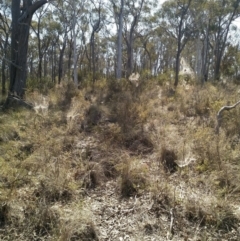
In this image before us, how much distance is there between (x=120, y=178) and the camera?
309 cm

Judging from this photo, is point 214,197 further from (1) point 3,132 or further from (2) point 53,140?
(1) point 3,132

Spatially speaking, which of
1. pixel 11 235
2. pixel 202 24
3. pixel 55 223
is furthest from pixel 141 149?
pixel 202 24

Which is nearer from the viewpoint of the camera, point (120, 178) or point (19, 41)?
point (120, 178)

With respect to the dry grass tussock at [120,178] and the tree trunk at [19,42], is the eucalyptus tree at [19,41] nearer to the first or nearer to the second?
the tree trunk at [19,42]

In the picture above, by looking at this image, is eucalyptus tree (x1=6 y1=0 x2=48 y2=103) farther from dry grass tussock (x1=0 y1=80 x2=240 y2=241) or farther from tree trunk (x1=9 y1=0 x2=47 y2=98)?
dry grass tussock (x1=0 y1=80 x2=240 y2=241)

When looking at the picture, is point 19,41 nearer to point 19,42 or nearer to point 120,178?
point 19,42

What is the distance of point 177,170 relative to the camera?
11.0 feet

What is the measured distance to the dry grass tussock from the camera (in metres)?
2.30

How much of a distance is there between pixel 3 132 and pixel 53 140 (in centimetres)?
123

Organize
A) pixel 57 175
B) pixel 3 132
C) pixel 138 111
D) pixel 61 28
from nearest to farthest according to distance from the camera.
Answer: pixel 57 175 → pixel 3 132 → pixel 138 111 → pixel 61 28

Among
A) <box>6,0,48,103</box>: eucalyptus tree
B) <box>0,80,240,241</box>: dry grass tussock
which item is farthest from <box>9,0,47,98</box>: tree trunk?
<box>0,80,240,241</box>: dry grass tussock

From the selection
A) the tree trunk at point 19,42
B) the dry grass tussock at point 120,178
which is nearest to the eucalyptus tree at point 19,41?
the tree trunk at point 19,42

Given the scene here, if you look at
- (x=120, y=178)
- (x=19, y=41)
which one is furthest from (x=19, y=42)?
(x=120, y=178)

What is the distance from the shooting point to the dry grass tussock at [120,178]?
230cm
